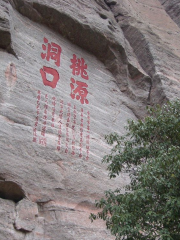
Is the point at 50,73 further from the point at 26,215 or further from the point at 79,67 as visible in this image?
the point at 26,215

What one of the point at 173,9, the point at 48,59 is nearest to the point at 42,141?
the point at 48,59

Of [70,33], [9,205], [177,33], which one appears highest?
[177,33]

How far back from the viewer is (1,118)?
5.07 m

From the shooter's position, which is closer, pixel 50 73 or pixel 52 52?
pixel 50 73

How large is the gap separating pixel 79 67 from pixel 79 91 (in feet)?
2.28

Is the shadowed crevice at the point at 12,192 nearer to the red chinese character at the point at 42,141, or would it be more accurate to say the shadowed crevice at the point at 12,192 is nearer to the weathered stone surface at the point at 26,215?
the weathered stone surface at the point at 26,215

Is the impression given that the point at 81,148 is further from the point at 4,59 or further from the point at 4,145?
the point at 4,59

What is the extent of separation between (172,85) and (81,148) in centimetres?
307

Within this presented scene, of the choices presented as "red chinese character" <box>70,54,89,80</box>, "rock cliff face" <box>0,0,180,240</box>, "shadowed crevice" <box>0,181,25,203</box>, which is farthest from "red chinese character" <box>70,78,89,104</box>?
"shadowed crevice" <box>0,181,25,203</box>

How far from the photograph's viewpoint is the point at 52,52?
6.71 m

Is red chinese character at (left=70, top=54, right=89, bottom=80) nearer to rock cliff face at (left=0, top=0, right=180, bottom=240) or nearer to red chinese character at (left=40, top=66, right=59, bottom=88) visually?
rock cliff face at (left=0, top=0, right=180, bottom=240)

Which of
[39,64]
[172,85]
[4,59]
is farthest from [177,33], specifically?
[4,59]

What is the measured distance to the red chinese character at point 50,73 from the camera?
613 centimetres

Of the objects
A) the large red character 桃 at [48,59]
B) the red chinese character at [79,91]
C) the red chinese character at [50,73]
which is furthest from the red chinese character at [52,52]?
the red chinese character at [79,91]
